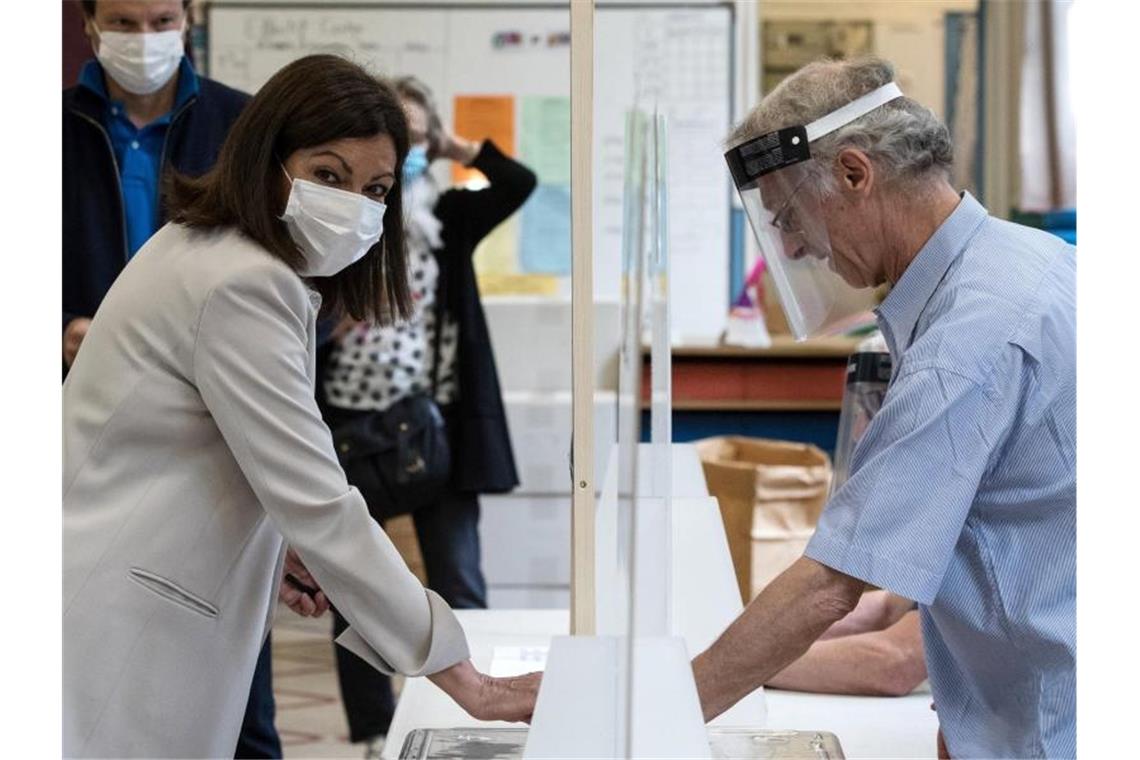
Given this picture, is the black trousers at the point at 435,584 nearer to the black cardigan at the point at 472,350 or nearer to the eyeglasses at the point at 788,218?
the black cardigan at the point at 472,350

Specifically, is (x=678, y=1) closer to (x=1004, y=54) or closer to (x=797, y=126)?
(x=1004, y=54)

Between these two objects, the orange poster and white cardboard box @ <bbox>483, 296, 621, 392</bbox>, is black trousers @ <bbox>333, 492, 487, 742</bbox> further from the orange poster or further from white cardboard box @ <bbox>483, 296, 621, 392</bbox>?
the orange poster

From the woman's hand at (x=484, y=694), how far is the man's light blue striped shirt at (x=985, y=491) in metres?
0.33

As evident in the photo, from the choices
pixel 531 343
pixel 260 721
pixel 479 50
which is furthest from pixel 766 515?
pixel 479 50

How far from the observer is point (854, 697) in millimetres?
1874

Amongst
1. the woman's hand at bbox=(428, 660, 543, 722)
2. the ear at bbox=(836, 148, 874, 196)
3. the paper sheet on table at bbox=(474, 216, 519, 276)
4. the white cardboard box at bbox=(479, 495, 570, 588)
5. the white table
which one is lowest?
the white cardboard box at bbox=(479, 495, 570, 588)

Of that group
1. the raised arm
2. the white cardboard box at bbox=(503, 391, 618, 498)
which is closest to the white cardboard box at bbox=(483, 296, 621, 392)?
the white cardboard box at bbox=(503, 391, 618, 498)

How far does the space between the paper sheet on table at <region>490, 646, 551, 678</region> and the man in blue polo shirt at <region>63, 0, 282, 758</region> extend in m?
0.42

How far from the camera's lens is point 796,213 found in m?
1.53

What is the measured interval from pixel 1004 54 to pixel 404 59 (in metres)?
2.51

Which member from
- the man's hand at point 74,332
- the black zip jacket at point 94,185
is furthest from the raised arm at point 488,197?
the man's hand at point 74,332

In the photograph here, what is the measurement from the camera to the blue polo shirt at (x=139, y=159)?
7.06 feet

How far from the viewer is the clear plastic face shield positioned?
1.46 m

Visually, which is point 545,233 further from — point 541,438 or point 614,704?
point 614,704
